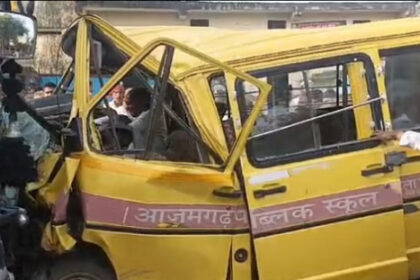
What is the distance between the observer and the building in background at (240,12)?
28656 millimetres

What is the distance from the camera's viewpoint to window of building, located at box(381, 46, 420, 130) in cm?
491

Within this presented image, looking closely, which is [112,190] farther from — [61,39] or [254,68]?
[61,39]

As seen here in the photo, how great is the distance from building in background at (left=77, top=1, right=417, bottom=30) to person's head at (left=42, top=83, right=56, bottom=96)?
72.2 ft

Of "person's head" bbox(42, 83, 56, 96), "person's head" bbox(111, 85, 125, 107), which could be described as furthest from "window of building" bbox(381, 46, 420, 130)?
"person's head" bbox(42, 83, 56, 96)

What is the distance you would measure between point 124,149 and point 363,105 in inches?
58.8

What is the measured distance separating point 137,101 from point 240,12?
24.3 meters

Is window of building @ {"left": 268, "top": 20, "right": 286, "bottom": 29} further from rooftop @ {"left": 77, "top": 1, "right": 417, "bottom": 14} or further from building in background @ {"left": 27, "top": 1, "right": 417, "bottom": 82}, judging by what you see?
rooftop @ {"left": 77, "top": 1, "right": 417, "bottom": 14}

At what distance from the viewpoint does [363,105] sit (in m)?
4.86

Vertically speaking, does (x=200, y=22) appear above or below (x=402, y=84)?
below

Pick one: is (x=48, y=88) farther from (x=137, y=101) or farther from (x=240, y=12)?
(x=240, y=12)

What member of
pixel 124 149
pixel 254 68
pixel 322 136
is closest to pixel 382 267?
pixel 322 136

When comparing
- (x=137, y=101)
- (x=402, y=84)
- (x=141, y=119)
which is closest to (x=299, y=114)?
(x=402, y=84)

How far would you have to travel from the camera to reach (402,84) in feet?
16.3

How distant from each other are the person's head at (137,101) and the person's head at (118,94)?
49 millimetres
